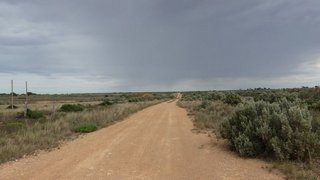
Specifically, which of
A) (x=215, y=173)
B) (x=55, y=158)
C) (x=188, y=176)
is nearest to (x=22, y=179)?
(x=55, y=158)

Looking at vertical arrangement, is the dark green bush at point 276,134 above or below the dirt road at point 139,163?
above

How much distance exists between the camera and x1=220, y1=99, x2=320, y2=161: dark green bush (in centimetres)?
1023

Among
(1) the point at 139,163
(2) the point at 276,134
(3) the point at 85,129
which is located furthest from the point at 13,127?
(2) the point at 276,134

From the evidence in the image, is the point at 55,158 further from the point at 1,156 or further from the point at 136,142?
the point at 136,142

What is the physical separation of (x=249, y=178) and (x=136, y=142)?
6548 millimetres

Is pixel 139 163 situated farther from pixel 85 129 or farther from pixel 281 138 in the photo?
pixel 85 129

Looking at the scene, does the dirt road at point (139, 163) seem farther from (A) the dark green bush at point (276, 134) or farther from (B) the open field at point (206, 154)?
(A) the dark green bush at point (276, 134)

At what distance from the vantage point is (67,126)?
67.9 ft

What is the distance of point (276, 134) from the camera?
10.8 m

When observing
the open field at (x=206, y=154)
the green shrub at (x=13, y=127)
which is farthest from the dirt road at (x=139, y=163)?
the green shrub at (x=13, y=127)

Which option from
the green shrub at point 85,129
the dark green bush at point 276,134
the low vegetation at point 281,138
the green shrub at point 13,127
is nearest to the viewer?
the low vegetation at point 281,138

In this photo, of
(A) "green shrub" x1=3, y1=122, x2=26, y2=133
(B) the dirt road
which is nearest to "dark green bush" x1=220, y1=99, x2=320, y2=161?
(B) the dirt road

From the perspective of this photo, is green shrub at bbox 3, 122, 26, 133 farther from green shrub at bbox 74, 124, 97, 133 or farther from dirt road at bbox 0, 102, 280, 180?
dirt road at bbox 0, 102, 280, 180

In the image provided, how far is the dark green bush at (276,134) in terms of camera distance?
10.2 meters
